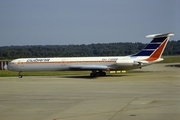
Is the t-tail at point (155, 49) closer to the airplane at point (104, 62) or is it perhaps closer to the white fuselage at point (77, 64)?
the airplane at point (104, 62)

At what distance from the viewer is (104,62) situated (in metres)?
45.2

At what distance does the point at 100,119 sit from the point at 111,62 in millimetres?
30433

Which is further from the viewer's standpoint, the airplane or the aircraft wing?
the aircraft wing

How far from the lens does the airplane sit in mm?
43938

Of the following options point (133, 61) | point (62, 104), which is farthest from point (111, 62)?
point (62, 104)

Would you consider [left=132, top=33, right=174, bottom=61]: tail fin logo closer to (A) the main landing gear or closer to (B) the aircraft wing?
(B) the aircraft wing

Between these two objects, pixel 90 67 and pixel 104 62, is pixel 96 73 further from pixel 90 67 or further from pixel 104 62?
pixel 104 62

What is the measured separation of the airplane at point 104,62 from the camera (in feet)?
144

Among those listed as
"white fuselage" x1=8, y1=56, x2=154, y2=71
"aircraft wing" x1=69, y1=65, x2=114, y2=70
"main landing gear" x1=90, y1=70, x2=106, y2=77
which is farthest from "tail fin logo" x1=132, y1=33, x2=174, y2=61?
"main landing gear" x1=90, y1=70, x2=106, y2=77

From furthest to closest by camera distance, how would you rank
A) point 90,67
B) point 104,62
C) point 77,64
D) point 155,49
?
point 77,64, point 104,62, point 90,67, point 155,49

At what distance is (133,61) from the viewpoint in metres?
43.4

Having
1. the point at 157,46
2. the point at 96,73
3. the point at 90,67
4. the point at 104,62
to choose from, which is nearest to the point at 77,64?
the point at 90,67

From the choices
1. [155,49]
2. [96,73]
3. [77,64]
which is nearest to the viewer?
[155,49]

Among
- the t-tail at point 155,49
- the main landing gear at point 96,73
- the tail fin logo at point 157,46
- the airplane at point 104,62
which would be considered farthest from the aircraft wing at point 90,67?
the tail fin logo at point 157,46
